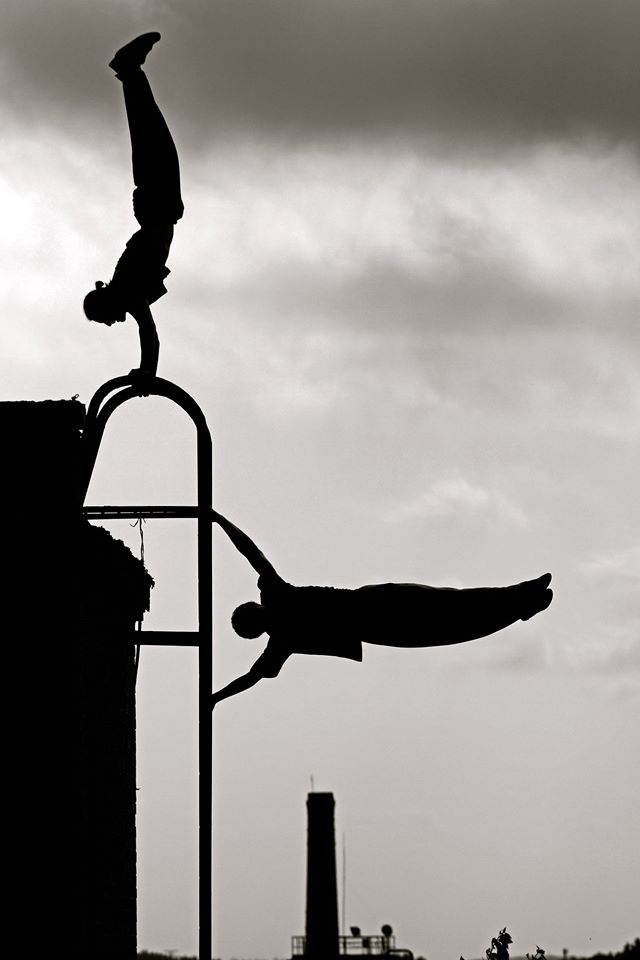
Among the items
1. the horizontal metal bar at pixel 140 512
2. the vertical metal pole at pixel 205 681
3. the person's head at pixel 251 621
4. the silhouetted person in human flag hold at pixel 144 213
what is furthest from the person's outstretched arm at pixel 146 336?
the person's head at pixel 251 621

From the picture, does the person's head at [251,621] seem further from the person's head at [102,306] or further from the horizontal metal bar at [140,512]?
the person's head at [102,306]

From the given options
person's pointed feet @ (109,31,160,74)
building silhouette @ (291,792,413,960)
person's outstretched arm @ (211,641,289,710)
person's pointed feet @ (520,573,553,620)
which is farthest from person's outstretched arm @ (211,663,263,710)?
building silhouette @ (291,792,413,960)

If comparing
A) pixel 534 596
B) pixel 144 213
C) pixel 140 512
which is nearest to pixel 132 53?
pixel 144 213

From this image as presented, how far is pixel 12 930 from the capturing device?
10750 millimetres

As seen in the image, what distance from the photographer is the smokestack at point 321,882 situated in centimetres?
3638

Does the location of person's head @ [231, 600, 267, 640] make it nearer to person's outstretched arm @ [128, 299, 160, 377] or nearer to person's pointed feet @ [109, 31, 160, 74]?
person's outstretched arm @ [128, 299, 160, 377]

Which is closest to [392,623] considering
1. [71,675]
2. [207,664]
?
[207,664]

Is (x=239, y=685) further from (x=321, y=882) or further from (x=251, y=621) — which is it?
(x=321, y=882)

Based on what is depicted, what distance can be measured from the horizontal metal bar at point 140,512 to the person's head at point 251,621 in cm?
64

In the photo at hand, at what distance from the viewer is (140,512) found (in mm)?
10852

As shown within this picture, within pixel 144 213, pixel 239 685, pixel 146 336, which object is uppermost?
pixel 144 213

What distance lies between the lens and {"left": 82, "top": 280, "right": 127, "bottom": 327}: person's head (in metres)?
11.1

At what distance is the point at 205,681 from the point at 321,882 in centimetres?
2658

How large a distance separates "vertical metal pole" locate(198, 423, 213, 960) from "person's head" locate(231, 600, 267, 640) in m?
0.19
